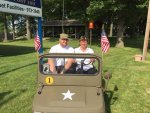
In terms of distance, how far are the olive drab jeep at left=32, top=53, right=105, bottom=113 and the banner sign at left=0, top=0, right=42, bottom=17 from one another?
5.80 m

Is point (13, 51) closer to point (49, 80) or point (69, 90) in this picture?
point (49, 80)

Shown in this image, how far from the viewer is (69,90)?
611cm

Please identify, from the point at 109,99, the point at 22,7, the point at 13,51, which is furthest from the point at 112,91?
the point at 13,51

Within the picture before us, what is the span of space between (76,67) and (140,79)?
20.2 ft

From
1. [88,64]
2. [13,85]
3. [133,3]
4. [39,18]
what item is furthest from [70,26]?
[88,64]

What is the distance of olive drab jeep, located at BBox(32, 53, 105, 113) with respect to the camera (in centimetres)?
554

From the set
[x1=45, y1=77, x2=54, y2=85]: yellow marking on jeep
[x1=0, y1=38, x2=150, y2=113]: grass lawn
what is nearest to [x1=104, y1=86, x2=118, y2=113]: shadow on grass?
[x1=0, y1=38, x2=150, y2=113]: grass lawn

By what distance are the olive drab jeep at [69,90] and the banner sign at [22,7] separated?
580cm

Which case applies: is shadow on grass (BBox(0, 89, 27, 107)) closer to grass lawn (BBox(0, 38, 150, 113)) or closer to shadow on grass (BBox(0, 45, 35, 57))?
grass lawn (BBox(0, 38, 150, 113))

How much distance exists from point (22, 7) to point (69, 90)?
7.39 meters

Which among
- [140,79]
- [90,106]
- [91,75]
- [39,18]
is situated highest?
[39,18]

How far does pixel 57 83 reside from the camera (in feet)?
20.7

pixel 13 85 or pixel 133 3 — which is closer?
pixel 13 85

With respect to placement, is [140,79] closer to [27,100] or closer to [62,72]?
[27,100]
